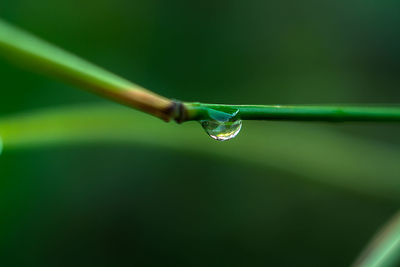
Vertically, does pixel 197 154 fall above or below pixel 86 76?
above

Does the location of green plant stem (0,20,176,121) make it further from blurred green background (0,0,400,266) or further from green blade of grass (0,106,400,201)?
blurred green background (0,0,400,266)

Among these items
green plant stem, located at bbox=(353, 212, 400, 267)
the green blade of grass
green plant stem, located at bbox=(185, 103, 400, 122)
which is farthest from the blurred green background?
green plant stem, located at bbox=(185, 103, 400, 122)

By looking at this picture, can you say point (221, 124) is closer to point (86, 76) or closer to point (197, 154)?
point (86, 76)

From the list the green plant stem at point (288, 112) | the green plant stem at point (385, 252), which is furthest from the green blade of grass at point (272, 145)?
the green plant stem at point (288, 112)

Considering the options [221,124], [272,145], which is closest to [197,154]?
[272,145]

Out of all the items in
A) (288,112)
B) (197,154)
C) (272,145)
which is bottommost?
(288,112)

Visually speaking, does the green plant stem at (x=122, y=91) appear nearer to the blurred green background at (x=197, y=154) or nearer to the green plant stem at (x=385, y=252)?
the green plant stem at (x=385, y=252)
